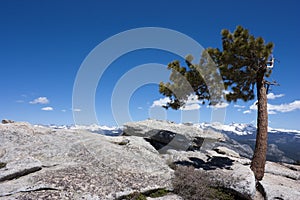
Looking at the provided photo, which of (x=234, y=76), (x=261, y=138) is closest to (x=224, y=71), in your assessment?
(x=234, y=76)

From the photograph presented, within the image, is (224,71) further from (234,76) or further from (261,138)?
(261,138)

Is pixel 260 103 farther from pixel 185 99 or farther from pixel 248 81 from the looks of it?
pixel 185 99

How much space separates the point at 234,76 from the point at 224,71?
105 centimetres

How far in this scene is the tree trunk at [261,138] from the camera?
55.0ft

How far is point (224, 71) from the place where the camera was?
17344 mm

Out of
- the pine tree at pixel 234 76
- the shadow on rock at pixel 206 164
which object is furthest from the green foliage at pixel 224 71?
the shadow on rock at pixel 206 164

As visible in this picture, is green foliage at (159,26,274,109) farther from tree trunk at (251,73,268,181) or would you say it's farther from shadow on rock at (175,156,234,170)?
shadow on rock at (175,156,234,170)

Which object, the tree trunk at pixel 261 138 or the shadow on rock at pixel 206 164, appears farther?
the shadow on rock at pixel 206 164

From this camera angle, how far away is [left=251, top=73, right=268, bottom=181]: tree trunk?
16.8 meters

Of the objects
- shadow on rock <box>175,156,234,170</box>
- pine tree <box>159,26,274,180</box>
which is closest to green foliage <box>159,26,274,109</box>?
pine tree <box>159,26,274,180</box>

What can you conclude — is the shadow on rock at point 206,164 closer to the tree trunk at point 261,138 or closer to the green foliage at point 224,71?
the tree trunk at point 261,138

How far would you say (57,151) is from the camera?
16.6 m

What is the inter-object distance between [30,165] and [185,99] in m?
14.1

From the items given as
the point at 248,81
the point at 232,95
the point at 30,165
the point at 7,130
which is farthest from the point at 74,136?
the point at 248,81
